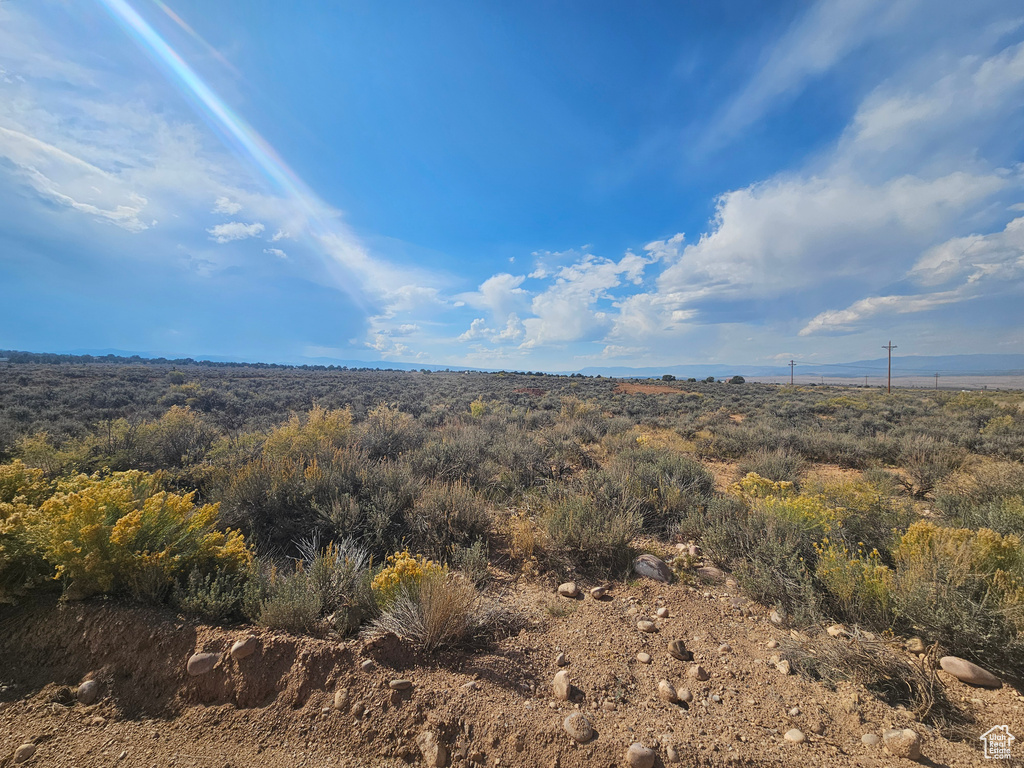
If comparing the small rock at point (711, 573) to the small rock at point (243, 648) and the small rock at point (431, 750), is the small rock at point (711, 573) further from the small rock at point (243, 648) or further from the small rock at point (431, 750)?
the small rock at point (243, 648)

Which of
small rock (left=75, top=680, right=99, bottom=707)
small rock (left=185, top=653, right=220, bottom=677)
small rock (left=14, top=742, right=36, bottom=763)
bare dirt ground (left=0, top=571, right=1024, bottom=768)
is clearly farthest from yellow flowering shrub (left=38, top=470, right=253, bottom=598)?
small rock (left=14, top=742, right=36, bottom=763)

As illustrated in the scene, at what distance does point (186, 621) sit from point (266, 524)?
A: 7.41 feet

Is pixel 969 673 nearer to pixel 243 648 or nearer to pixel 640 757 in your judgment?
pixel 640 757

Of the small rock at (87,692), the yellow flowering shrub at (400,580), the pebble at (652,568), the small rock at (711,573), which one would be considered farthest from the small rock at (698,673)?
the small rock at (87,692)

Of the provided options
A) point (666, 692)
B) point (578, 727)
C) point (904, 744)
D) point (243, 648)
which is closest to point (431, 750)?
point (578, 727)

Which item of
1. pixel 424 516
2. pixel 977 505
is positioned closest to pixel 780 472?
pixel 977 505

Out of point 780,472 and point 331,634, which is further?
point 780,472

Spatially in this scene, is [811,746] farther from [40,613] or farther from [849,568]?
[40,613]

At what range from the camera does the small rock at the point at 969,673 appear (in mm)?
2439

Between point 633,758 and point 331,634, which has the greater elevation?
point 331,634

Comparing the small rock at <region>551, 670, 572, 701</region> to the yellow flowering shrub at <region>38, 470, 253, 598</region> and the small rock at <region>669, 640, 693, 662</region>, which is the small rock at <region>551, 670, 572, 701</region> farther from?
the yellow flowering shrub at <region>38, 470, 253, 598</region>

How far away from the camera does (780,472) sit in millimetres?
7203

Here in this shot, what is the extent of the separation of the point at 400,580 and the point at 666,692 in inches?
81.2

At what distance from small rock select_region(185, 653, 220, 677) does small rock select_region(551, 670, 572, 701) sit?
2.21 meters
